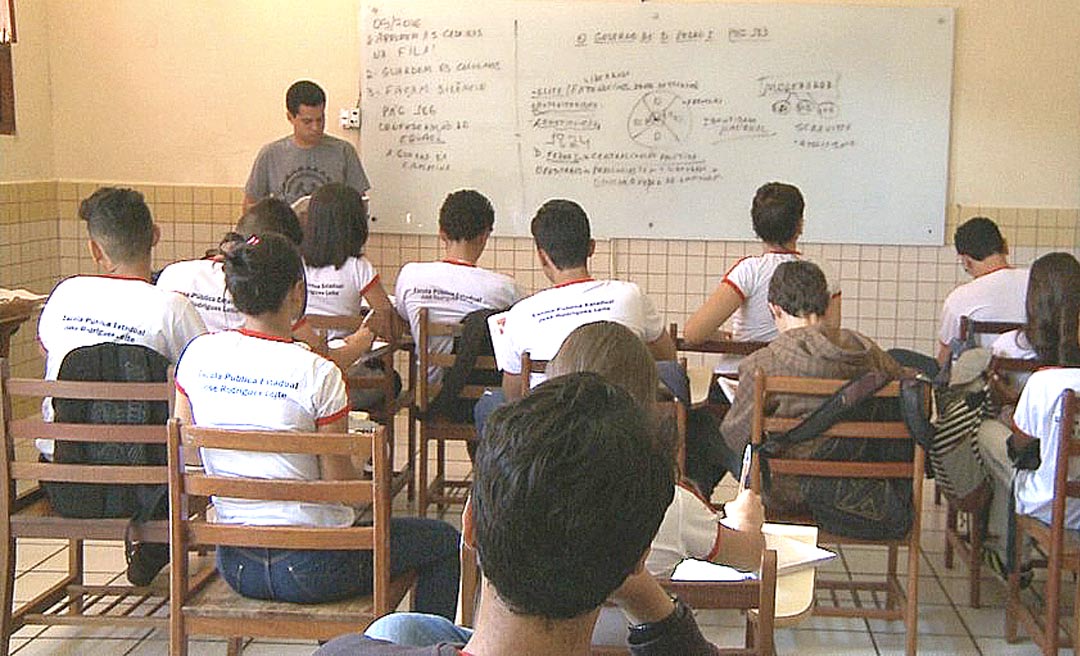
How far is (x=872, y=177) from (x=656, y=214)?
1.06 metres

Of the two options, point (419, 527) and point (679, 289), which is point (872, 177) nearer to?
point (679, 289)

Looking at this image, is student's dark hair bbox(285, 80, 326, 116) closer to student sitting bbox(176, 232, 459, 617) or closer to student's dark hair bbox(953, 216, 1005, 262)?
student's dark hair bbox(953, 216, 1005, 262)

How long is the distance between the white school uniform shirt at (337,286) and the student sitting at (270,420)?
1.52 metres

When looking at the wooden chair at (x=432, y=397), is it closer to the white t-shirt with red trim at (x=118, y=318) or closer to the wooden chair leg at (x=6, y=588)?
the white t-shirt with red trim at (x=118, y=318)

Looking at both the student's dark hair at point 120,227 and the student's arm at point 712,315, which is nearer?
the student's dark hair at point 120,227

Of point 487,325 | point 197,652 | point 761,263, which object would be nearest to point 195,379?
point 197,652

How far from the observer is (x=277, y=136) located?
6.15 meters

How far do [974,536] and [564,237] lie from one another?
61.8 inches

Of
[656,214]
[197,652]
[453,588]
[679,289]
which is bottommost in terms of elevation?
[197,652]

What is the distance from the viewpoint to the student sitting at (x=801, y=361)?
10.8ft

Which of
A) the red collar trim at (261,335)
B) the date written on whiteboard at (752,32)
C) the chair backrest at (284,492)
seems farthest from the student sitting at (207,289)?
the date written on whiteboard at (752,32)

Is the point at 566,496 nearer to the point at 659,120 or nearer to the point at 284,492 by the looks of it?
the point at 284,492

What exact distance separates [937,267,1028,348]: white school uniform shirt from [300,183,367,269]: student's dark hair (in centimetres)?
216

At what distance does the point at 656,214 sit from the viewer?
241 inches
